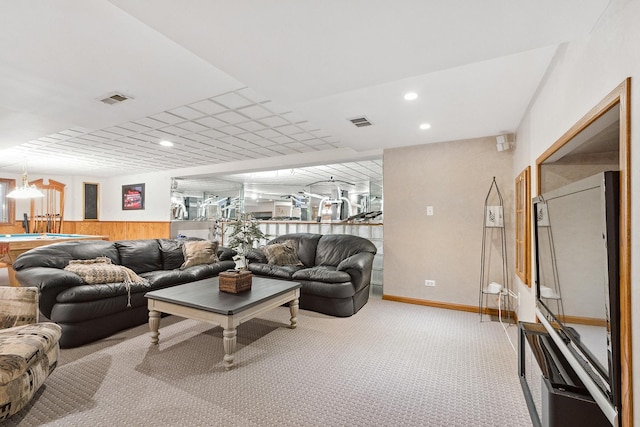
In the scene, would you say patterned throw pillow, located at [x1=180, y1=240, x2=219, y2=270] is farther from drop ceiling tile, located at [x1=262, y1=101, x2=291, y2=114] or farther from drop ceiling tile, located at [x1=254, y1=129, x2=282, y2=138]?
drop ceiling tile, located at [x1=262, y1=101, x2=291, y2=114]

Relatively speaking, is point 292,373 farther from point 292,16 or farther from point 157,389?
point 292,16

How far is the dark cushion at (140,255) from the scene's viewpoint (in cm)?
387

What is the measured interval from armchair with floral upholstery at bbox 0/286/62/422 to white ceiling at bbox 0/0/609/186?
1.72 m

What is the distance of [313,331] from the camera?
3125 mm

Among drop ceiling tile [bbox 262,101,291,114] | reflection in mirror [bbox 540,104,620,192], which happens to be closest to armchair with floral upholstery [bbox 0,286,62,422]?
drop ceiling tile [bbox 262,101,291,114]

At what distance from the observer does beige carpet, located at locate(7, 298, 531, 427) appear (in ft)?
5.82

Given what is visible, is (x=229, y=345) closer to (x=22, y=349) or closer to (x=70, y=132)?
(x=22, y=349)

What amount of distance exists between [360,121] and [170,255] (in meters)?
3.19

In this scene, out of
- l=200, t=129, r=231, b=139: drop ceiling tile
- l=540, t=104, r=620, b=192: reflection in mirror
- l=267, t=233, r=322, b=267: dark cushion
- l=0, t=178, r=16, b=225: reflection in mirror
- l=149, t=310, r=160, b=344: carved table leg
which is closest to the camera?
l=540, t=104, r=620, b=192: reflection in mirror

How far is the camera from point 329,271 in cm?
377

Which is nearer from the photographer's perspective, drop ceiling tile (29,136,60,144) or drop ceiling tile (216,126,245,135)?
drop ceiling tile (216,126,245,135)

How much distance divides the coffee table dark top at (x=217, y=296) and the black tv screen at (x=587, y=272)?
2075 mm

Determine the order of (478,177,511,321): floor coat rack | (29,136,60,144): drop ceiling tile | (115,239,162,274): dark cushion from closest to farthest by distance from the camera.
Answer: (478,177,511,321): floor coat rack → (115,239,162,274): dark cushion → (29,136,60,144): drop ceiling tile

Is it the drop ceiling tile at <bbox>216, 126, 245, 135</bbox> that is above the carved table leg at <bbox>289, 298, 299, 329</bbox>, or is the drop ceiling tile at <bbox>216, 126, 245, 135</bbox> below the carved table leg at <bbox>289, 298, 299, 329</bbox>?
above
